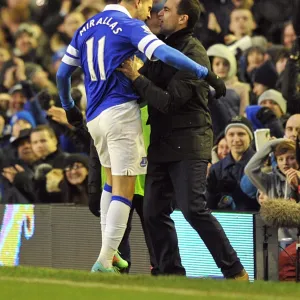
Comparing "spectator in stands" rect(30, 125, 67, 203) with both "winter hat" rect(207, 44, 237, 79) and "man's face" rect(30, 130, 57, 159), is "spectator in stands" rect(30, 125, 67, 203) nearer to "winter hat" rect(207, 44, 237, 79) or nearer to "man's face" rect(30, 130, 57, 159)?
"man's face" rect(30, 130, 57, 159)

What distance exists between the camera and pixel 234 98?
1088 cm

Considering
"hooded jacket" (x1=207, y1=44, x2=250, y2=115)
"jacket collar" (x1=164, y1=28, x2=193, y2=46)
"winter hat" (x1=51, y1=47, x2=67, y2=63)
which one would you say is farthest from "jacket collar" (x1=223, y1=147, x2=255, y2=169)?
"winter hat" (x1=51, y1=47, x2=67, y2=63)

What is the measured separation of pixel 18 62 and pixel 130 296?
994 cm

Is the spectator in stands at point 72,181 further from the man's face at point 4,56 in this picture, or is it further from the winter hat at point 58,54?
the man's face at point 4,56

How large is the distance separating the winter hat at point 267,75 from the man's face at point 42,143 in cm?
250

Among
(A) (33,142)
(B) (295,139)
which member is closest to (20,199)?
(A) (33,142)

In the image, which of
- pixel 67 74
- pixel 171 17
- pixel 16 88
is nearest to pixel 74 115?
pixel 67 74

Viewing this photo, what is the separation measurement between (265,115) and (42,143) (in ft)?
9.54

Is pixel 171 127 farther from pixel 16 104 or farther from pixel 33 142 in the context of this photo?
pixel 16 104

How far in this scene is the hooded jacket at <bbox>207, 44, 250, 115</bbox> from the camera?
11.0m

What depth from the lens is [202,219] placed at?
22.4 feet

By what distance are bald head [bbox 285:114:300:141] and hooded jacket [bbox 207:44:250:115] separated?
70.5 inches

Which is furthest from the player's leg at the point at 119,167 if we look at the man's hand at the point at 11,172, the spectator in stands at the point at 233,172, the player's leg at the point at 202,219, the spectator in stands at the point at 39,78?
the spectator in stands at the point at 39,78

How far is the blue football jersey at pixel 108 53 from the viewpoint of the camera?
685cm
